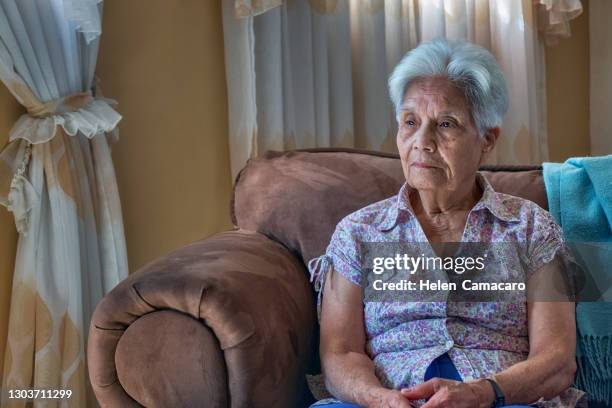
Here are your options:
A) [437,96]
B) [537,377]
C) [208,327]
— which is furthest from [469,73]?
[208,327]

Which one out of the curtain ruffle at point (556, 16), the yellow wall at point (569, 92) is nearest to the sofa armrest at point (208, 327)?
the curtain ruffle at point (556, 16)

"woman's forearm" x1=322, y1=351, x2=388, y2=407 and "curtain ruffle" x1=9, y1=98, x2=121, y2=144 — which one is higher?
"curtain ruffle" x1=9, y1=98, x2=121, y2=144

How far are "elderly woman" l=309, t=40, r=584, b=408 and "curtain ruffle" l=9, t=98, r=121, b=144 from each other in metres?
0.71

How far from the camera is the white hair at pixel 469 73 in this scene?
4.95ft

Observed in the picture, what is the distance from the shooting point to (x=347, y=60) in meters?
2.70

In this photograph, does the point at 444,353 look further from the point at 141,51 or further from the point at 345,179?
the point at 141,51

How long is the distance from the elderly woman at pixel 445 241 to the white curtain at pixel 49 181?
704 mm

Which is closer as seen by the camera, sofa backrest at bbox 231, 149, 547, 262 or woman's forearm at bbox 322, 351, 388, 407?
woman's forearm at bbox 322, 351, 388, 407

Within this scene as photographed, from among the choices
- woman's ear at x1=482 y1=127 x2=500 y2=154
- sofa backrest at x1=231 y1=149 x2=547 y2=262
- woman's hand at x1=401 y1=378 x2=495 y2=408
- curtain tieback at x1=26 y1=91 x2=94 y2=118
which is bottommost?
woman's hand at x1=401 y1=378 x2=495 y2=408

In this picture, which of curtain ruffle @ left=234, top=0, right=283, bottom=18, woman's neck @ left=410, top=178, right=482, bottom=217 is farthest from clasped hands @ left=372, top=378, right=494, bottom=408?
curtain ruffle @ left=234, top=0, right=283, bottom=18

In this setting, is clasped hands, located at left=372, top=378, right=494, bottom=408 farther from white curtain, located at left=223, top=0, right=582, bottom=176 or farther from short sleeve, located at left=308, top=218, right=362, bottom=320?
white curtain, located at left=223, top=0, right=582, bottom=176

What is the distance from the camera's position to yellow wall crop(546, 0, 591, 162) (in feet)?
11.9

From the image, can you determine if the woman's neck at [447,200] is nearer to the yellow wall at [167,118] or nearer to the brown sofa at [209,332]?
the brown sofa at [209,332]

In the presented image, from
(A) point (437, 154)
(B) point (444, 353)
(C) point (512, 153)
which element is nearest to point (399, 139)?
(A) point (437, 154)
